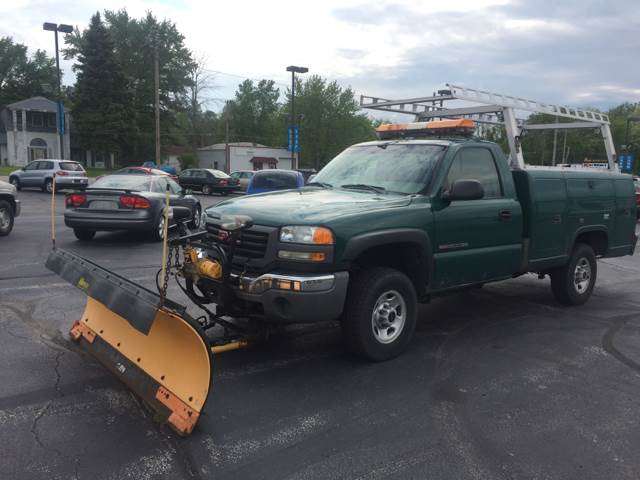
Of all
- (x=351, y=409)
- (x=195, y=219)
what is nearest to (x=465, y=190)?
(x=351, y=409)

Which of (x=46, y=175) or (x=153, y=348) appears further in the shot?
(x=46, y=175)

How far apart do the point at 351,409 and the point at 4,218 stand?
1029 centimetres

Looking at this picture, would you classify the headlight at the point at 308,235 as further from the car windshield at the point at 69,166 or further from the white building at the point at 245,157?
the white building at the point at 245,157

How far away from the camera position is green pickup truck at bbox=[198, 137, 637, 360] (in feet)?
14.3

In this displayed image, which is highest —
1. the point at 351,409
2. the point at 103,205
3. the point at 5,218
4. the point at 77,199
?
the point at 77,199

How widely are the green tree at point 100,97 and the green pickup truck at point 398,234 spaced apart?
52492 mm

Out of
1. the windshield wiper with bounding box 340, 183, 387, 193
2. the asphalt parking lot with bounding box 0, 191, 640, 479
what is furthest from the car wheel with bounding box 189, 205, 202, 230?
the windshield wiper with bounding box 340, 183, 387, 193

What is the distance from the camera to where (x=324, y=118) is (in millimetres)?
66375

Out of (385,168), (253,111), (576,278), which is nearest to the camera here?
(385,168)

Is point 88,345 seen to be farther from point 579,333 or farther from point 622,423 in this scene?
point 579,333

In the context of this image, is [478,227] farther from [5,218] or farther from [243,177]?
[243,177]

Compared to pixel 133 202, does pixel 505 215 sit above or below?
above

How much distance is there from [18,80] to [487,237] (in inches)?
3256

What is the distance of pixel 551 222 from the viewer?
6.52m
